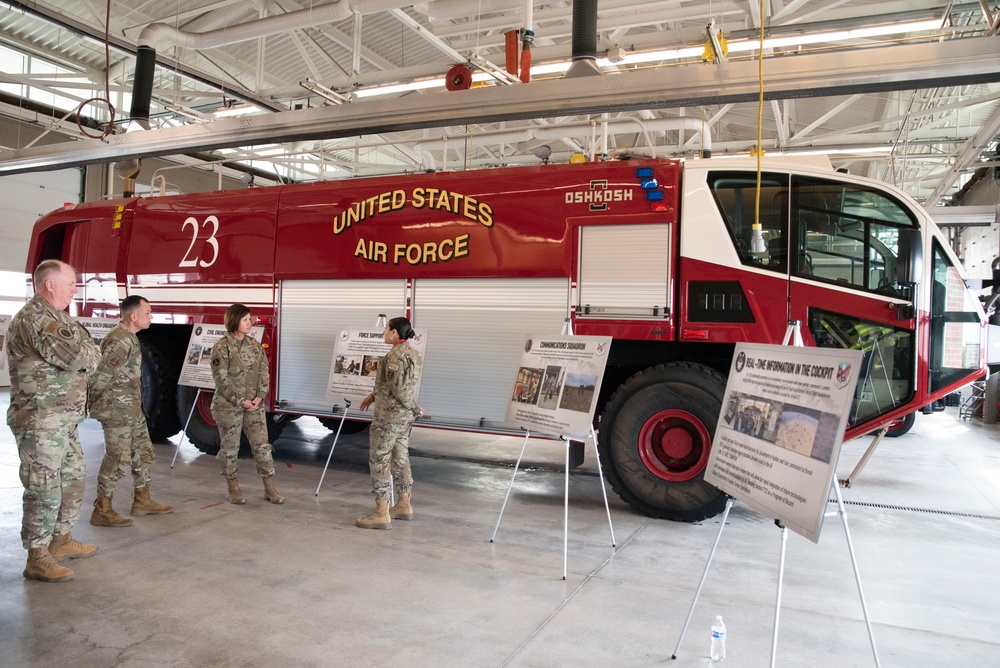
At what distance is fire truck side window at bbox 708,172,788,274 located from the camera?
587 centimetres

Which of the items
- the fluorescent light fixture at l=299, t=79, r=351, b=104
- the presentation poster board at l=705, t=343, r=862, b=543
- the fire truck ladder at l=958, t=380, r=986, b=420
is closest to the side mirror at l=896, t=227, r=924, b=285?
the presentation poster board at l=705, t=343, r=862, b=543

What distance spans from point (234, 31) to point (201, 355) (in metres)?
4.14

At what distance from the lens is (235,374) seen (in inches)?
238

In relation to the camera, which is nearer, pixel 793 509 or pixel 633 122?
pixel 793 509

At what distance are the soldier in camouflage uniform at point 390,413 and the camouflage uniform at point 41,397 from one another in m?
2.06

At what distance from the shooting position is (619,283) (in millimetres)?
6270

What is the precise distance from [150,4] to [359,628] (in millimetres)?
11367

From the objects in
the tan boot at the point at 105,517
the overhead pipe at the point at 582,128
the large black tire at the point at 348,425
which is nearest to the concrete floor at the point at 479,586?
the tan boot at the point at 105,517

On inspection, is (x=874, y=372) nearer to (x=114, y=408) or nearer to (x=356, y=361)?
(x=356, y=361)

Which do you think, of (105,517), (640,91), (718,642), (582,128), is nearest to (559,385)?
(640,91)

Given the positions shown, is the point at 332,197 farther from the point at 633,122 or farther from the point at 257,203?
the point at 633,122

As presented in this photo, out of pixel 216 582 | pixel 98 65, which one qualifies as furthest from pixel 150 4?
pixel 216 582

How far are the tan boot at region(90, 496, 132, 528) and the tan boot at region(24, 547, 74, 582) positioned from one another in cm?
108

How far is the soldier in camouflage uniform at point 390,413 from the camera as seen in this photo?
18.2ft
